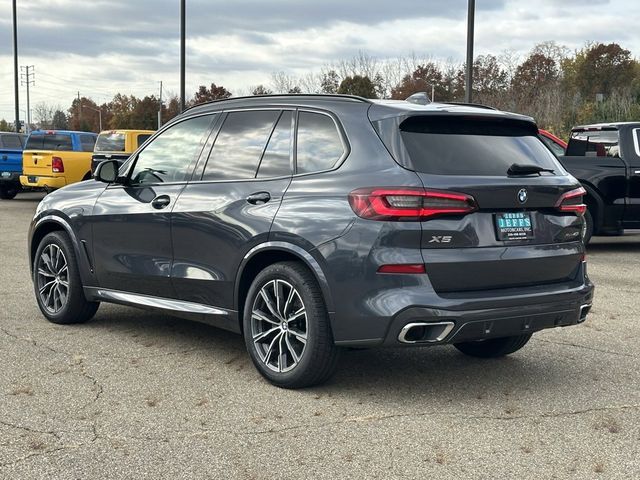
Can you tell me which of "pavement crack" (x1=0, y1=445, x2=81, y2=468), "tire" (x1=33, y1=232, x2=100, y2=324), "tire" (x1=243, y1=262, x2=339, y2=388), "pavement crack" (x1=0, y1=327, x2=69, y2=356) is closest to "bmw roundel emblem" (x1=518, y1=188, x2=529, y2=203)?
"tire" (x1=243, y1=262, x2=339, y2=388)

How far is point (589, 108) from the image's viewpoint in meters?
35.9

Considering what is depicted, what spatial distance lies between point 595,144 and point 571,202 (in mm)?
7643

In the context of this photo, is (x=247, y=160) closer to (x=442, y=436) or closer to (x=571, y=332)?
Answer: (x=442, y=436)

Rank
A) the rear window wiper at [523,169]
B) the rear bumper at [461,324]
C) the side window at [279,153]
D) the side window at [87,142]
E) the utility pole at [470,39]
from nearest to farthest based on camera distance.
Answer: the rear bumper at [461,324], the rear window wiper at [523,169], the side window at [279,153], the utility pole at [470,39], the side window at [87,142]

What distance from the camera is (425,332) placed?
4555 millimetres

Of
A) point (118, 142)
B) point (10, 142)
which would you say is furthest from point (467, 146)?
point (10, 142)

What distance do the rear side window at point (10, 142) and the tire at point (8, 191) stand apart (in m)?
1.12

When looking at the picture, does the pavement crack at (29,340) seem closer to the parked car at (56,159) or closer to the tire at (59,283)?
the tire at (59,283)

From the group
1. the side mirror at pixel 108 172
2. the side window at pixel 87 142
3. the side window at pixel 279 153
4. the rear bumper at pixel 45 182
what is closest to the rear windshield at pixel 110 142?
the side window at pixel 87 142

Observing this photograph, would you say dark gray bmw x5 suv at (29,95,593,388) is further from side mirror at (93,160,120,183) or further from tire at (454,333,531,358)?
side mirror at (93,160,120,183)

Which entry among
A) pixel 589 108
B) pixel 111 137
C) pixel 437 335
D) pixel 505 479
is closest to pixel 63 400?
Answer: pixel 437 335

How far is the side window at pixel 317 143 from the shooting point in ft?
16.5

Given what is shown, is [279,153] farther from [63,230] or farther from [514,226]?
[63,230]

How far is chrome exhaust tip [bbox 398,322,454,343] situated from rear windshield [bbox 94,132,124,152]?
16594mm
